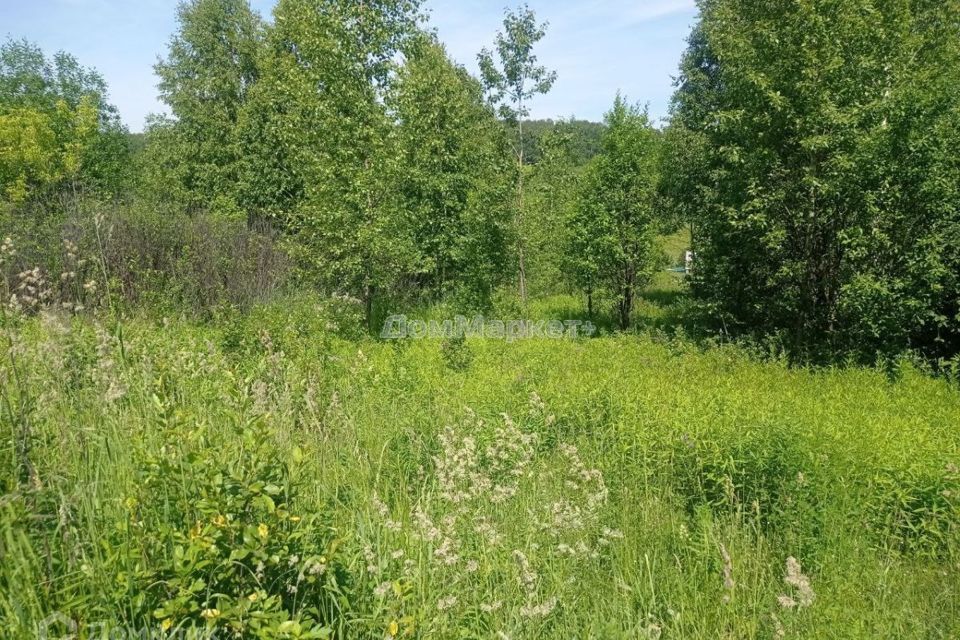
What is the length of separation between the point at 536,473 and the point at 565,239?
38.1 feet

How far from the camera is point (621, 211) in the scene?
14086 millimetres

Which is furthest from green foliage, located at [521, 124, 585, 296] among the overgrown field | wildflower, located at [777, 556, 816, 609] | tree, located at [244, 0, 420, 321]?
wildflower, located at [777, 556, 816, 609]

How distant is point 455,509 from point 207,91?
87.8 ft

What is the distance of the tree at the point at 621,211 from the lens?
13.8 m

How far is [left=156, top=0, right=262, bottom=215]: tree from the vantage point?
24.2 metres

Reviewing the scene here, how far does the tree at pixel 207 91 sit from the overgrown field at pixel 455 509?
65.6 ft

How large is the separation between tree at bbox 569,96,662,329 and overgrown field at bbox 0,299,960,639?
743 cm

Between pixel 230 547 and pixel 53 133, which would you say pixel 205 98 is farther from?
pixel 230 547

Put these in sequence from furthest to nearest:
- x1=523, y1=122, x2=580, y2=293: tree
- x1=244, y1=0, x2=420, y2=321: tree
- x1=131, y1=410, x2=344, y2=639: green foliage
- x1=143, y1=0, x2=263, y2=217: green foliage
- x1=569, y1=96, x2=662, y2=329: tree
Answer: x1=143, y1=0, x2=263, y2=217: green foliage
x1=569, y1=96, x2=662, y2=329: tree
x1=523, y1=122, x2=580, y2=293: tree
x1=244, y1=0, x2=420, y2=321: tree
x1=131, y1=410, x2=344, y2=639: green foliage

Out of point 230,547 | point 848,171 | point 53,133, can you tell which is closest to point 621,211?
point 848,171

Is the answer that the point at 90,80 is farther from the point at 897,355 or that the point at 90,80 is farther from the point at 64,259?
the point at 897,355

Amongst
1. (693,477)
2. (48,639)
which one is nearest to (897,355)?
(693,477)

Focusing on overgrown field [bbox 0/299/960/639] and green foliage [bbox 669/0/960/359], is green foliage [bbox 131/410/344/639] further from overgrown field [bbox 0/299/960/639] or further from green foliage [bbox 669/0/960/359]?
green foliage [bbox 669/0/960/359]

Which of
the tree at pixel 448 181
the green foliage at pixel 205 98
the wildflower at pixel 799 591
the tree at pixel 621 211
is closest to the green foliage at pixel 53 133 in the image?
the green foliage at pixel 205 98
